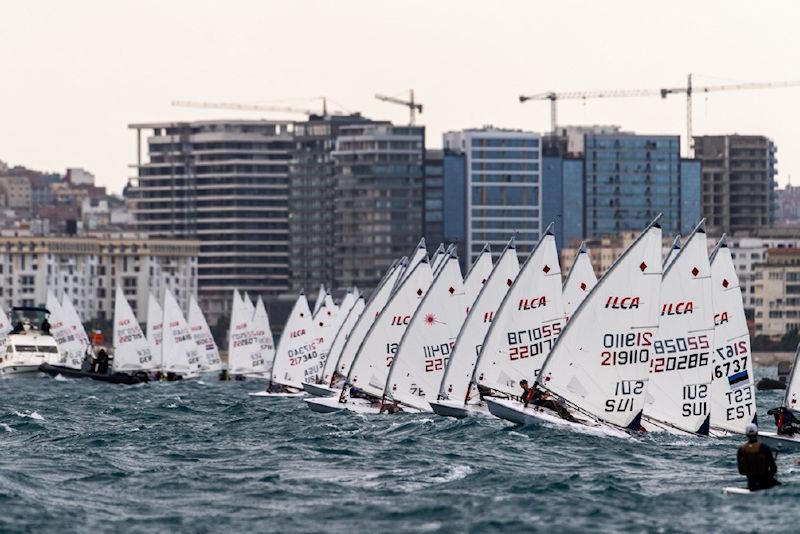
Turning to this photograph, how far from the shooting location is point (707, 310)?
58344mm

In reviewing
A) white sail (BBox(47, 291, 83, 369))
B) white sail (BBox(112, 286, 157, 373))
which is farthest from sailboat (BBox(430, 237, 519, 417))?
white sail (BBox(47, 291, 83, 369))

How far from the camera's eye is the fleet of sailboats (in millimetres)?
58156

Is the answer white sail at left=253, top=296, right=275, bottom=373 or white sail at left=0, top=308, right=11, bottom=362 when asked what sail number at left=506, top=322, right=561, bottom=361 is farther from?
white sail at left=0, top=308, right=11, bottom=362

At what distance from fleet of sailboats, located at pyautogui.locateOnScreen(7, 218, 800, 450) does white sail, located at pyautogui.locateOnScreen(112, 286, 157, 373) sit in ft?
167

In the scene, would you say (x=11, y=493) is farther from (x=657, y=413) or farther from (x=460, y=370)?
(x=460, y=370)

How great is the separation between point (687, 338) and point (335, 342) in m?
32.0

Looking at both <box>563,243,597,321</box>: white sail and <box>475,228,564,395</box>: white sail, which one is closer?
<box>475,228,564,395</box>: white sail

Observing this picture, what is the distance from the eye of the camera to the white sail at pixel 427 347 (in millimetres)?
69938

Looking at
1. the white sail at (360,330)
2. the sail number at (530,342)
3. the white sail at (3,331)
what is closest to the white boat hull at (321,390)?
the white sail at (360,330)

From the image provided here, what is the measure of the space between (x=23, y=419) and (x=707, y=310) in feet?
86.7

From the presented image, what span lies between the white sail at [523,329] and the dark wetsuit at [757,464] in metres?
19.7

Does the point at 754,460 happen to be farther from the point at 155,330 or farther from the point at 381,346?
the point at 155,330

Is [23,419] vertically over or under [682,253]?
under

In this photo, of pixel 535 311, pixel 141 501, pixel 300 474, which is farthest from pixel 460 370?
pixel 141 501
